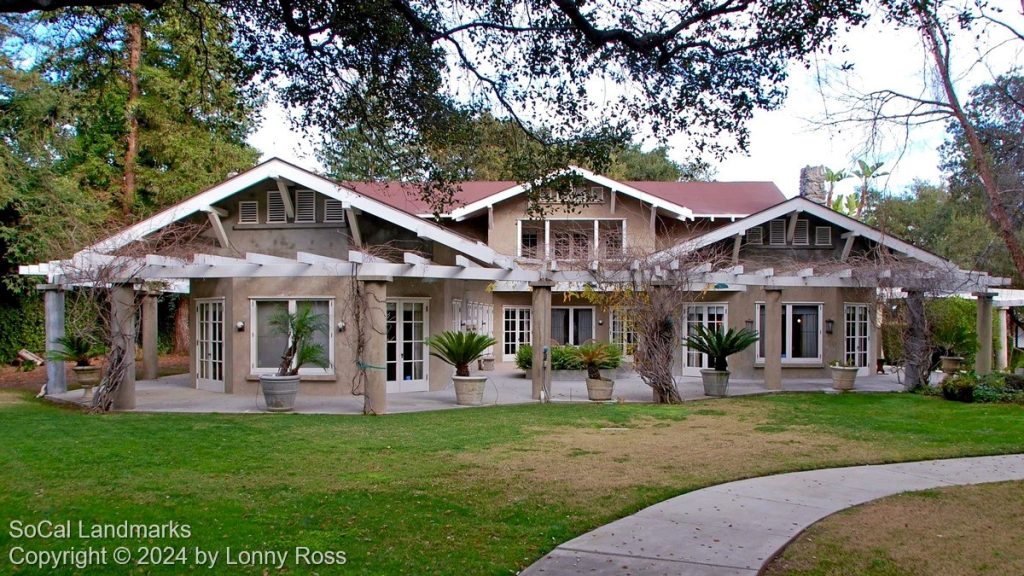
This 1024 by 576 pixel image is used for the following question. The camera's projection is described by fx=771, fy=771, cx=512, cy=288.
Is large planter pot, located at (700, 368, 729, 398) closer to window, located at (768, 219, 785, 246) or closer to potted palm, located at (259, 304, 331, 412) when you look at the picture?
window, located at (768, 219, 785, 246)

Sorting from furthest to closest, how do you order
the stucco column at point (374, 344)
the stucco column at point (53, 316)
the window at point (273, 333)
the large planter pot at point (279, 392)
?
the window at point (273, 333)
the stucco column at point (53, 316)
the large planter pot at point (279, 392)
the stucco column at point (374, 344)

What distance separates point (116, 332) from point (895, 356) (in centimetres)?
1733

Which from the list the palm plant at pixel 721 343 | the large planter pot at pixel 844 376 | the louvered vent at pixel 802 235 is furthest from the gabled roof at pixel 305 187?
the louvered vent at pixel 802 235

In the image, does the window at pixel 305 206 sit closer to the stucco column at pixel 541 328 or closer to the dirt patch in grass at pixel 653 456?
the stucco column at pixel 541 328

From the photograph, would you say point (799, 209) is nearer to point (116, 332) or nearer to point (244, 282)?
point (244, 282)

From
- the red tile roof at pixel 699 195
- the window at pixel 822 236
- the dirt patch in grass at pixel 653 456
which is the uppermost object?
the red tile roof at pixel 699 195

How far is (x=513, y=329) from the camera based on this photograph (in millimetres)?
23672

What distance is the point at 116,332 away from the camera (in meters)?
12.5

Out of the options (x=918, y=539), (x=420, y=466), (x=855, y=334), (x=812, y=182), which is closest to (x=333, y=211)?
(x=420, y=466)

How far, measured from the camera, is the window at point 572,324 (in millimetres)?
23016

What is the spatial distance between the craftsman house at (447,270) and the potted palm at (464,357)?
108cm

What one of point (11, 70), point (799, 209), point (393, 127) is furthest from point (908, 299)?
point (11, 70)

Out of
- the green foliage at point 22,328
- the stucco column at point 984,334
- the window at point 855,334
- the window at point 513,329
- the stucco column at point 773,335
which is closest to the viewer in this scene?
the stucco column at point 773,335

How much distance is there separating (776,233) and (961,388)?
6.67 metres
